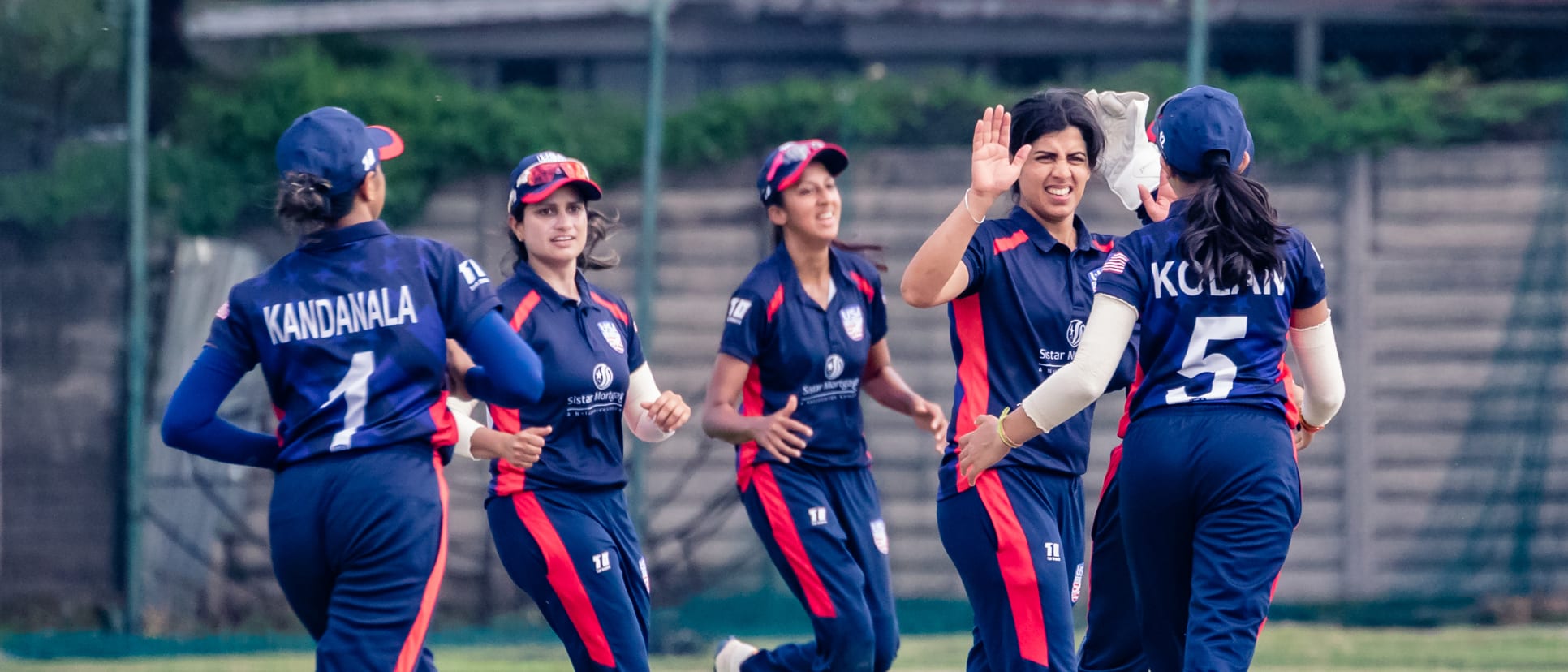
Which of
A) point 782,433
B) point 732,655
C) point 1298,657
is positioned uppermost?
point 782,433

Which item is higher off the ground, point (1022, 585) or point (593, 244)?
point (593, 244)

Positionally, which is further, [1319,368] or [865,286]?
[865,286]

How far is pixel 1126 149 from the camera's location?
4828 millimetres

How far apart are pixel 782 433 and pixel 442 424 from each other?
1.58m

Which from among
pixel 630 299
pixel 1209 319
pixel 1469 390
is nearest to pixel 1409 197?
pixel 1469 390

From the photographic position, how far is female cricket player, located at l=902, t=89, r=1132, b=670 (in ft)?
14.2

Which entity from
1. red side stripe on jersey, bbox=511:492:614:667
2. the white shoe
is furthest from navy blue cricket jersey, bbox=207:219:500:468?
the white shoe

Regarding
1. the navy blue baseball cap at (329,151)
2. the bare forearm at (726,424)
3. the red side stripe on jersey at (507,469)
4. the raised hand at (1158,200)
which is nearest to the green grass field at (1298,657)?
the bare forearm at (726,424)

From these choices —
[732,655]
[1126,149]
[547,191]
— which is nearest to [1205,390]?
[1126,149]

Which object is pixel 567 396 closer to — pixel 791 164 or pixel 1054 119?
pixel 791 164

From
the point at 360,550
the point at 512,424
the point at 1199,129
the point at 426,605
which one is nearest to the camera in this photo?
the point at 360,550

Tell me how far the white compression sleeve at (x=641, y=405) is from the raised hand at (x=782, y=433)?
29cm

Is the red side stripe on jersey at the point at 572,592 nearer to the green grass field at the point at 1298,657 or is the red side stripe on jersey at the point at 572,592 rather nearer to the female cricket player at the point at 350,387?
the female cricket player at the point at 350,387

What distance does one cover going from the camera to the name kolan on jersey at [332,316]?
11.5 ft
